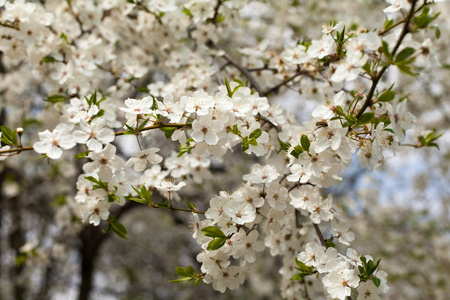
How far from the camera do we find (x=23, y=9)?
2.28 metres

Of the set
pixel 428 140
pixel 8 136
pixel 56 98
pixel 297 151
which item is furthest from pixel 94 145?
pixel 428 140

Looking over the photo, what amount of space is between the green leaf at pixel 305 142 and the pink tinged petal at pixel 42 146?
1.05 metres

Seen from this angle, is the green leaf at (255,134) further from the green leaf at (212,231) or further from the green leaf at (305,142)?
the green leaf at (212,231)

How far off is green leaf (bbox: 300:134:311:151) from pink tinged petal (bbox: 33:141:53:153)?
1.05 meters

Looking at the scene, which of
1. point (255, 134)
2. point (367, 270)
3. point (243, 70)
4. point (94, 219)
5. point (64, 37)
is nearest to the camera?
point (367, 270)

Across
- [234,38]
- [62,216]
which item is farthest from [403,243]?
[62,216]

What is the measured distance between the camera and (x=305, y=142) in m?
1.53

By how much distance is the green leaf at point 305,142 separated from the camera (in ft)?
4.99

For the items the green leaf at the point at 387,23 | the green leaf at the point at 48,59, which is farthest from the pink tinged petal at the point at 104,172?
the green leaf at the point at 387,23

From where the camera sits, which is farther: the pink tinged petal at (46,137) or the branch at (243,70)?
the branch at (243,70)

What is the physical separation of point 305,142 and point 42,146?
1092mm

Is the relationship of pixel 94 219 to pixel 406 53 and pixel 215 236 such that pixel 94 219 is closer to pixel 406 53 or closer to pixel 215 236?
pixel 215 236

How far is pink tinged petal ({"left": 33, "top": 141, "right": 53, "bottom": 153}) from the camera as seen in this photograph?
4.88 feet

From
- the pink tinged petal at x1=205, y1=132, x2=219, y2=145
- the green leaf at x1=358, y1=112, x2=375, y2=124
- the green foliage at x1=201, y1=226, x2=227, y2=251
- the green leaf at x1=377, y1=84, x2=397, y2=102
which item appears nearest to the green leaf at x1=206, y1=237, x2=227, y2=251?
the green foliage at x1=201, y1=226, x2=227, y2=251
